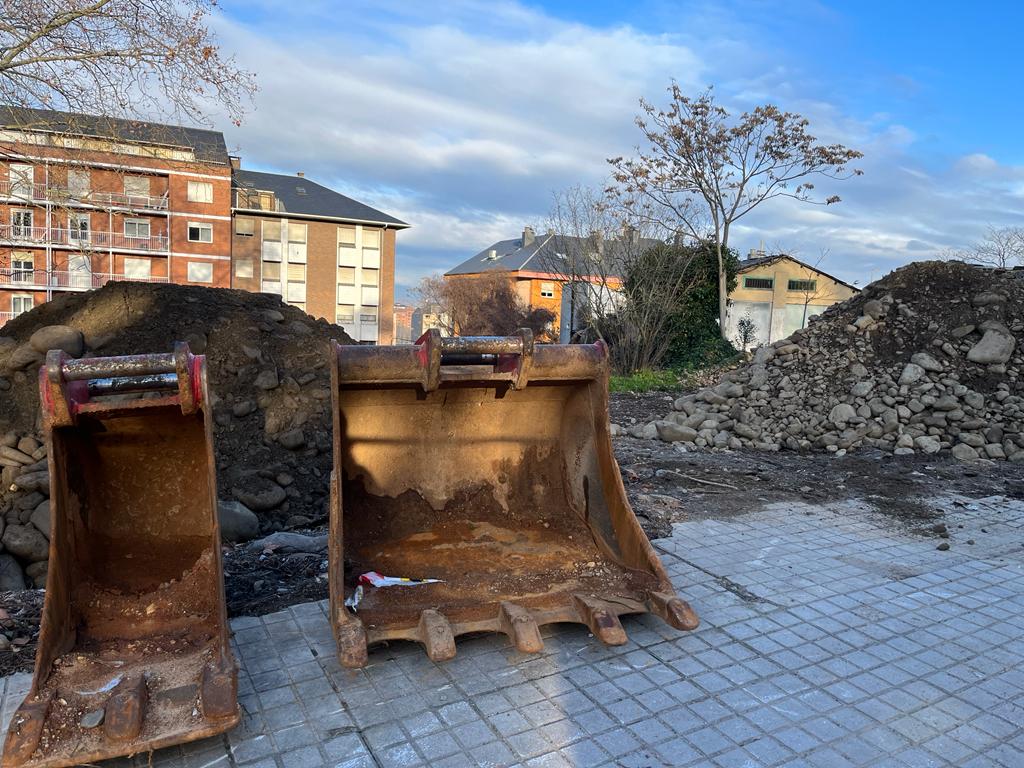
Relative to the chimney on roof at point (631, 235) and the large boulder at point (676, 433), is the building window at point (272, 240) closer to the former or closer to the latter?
the chimney on roof at point (631, 235)

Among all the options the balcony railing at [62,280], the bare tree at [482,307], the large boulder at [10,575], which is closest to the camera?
the large boulder at [10,575]

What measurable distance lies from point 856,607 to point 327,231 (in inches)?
1653

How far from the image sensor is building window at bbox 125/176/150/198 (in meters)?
37.1

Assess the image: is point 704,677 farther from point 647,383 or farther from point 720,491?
point 647,383

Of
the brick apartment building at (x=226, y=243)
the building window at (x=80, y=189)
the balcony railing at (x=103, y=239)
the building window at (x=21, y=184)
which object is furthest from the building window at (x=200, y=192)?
the building window at (x=21, y=184)

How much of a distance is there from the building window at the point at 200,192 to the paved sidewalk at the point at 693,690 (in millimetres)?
39799

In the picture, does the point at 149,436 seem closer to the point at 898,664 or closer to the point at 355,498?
the point at 355,498

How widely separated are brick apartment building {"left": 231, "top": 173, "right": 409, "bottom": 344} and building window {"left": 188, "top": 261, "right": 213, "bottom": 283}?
70.3 inches

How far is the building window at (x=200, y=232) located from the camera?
39000 mm

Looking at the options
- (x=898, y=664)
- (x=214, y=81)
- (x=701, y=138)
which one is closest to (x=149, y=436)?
(x=898, y=664)

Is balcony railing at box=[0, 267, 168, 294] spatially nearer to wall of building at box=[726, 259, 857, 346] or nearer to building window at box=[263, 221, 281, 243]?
building window at box=[263, 221, 281, 243]

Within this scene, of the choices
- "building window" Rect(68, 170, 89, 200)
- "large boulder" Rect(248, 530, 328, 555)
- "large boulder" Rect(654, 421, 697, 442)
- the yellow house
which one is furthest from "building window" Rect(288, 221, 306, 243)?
"large boulder" Rect(248, 530, 328, 555)

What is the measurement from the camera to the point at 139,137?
37.8 feet

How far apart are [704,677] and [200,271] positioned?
1623 inches
